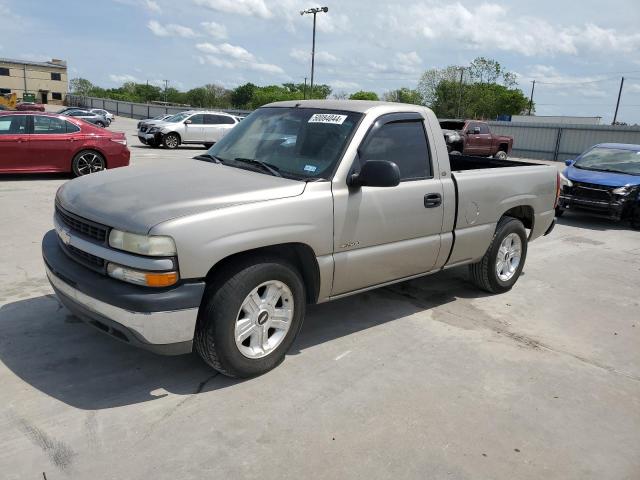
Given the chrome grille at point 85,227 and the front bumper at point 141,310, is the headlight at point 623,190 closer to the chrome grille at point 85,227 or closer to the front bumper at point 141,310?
the front bumper at point 141,310

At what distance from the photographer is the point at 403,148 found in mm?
4465

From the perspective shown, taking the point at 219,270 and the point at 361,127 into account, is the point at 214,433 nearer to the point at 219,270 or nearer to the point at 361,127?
the point at 219,270

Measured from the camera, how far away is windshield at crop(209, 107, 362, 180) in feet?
13.1

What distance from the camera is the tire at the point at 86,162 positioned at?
38.6 ft

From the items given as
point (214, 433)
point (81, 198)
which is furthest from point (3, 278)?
point (214, 433)

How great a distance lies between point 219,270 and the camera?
3.37 metres

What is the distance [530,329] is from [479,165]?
7.58ft

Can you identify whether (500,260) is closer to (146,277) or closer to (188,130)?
(146,277)

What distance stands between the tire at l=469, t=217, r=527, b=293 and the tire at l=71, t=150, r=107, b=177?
9.35 metres

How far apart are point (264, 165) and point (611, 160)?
969 cm

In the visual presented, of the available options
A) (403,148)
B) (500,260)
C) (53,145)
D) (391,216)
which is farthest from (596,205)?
(53,145)

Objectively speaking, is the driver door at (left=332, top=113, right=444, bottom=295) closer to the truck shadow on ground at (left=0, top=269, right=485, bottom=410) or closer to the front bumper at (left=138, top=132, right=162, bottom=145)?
the truck shadow on ground at (left=0, top=269, right=485, bottom=410)

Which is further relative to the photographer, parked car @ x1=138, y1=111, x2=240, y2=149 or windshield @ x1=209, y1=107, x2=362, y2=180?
parked car @ x1=138, y1=111, x2=240, y2=149

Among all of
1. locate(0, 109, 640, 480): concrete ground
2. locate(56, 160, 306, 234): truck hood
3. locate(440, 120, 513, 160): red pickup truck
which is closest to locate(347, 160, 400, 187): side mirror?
locate(56, 160, 306, 234): truck hood
